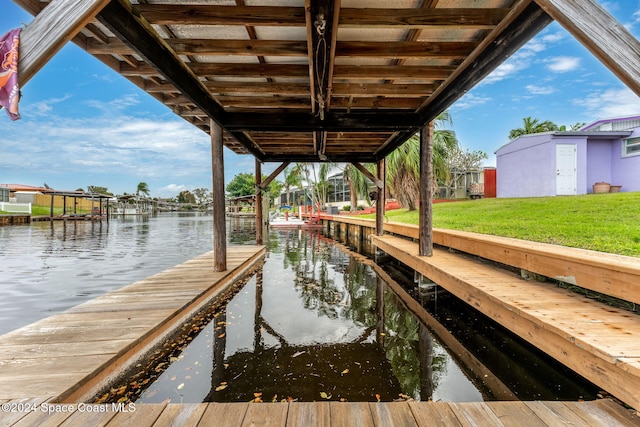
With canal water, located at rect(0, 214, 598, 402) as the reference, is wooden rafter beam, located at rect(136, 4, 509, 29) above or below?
above

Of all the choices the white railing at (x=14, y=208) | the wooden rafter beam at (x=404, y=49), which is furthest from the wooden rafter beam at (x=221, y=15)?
the white railing at (x=14, y=208)

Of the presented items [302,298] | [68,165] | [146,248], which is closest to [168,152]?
[68,165]

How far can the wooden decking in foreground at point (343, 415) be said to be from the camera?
1.67 m

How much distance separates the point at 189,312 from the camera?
12.5 feet

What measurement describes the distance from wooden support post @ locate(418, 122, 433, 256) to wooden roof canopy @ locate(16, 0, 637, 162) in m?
0.49

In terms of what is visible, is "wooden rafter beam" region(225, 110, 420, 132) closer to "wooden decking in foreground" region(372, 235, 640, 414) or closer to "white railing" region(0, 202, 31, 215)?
"wooden decking in foreground" region(372, 235, 640, 414)

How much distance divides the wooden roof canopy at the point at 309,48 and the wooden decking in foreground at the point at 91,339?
2.58 meters

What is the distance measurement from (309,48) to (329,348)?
3113 millimetres

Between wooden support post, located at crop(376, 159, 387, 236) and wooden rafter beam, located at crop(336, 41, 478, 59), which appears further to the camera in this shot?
wooden support post, located at crop(376, 159, 387, 236)

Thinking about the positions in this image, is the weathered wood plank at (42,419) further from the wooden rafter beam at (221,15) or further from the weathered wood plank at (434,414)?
the wooden rafter beam at (221,15)

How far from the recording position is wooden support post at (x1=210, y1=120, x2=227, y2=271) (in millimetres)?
5273

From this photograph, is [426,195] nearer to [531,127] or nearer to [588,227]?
[588,227]

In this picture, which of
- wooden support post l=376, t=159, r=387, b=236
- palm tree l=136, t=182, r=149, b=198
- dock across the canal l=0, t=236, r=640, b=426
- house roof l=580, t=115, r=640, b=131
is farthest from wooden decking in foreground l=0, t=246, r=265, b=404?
palm tree l=136, t=182, r=149, b=198

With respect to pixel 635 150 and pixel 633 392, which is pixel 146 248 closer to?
pixel 633 392
